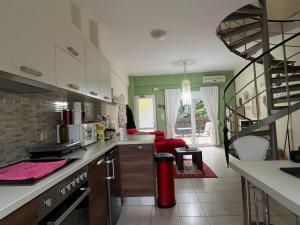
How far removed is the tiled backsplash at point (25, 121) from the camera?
163 cm

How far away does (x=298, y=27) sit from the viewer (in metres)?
3.96

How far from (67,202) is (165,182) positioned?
1719 millimetres

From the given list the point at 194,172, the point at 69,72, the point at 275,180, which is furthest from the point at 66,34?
the point at 194,172

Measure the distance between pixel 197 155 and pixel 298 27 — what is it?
2.93m

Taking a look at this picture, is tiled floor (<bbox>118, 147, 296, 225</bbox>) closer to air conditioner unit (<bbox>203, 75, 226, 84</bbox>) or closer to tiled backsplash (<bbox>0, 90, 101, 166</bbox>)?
tiled backsplash (<bbox>0, 90, 101, 166</bbox>)

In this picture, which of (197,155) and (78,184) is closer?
(78,184)

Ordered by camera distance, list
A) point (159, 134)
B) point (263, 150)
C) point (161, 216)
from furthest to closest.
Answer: point (159, 134), point (161, 216), point (263, 150)

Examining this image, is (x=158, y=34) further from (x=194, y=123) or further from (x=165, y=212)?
(x=194, y=123)

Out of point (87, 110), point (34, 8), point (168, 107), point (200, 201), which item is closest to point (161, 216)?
point (200, 201)

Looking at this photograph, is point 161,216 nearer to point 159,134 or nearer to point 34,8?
point 34,8

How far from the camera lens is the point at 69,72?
6.67 ft

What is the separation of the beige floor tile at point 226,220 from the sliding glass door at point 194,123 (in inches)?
216

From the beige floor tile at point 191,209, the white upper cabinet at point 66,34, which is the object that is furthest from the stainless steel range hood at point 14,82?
the beige floor tile at point 191,209

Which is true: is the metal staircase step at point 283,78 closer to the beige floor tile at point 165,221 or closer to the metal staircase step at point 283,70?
the metal staircase step at point 283,70
